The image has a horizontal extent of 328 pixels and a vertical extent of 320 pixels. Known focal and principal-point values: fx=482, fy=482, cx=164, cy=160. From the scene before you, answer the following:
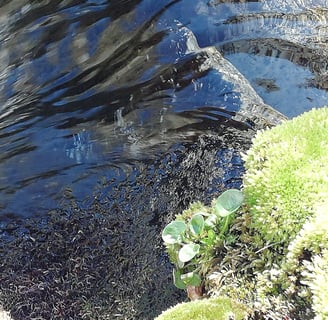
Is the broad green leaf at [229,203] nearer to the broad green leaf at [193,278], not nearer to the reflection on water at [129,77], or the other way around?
the broad green leaf at [193,278]

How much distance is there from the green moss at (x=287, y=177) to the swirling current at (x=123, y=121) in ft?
4.40

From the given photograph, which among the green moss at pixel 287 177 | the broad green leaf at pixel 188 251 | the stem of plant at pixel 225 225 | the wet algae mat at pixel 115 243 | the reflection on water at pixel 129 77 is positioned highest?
the green moss at pixel 287 177

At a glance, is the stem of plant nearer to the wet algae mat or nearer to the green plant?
the green plant

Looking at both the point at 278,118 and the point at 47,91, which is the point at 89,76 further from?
the point at 278,118

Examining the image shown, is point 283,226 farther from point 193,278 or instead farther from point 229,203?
point 193,278

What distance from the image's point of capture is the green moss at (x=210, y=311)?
1882 mm

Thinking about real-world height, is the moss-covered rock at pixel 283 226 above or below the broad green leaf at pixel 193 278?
above

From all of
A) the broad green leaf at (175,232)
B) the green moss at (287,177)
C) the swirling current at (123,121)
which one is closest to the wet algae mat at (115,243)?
the swirling current at (123,121)

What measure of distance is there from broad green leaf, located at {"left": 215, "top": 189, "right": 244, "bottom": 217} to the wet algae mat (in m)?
1.23

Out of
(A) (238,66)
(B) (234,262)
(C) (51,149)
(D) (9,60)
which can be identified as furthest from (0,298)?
(A) (238,66)

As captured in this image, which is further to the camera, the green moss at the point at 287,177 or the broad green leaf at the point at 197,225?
the broad green leaf at the point at 197,225

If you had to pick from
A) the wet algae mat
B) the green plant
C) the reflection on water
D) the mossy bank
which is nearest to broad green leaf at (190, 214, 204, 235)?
the green plant

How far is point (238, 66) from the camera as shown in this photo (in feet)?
13.9

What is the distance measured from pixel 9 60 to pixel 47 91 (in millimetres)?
655
